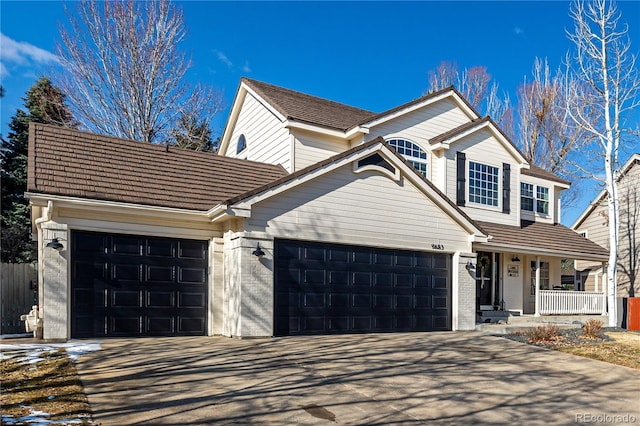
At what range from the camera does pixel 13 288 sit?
1315 cm

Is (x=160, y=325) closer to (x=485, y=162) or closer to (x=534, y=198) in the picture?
(x=485, y=162)

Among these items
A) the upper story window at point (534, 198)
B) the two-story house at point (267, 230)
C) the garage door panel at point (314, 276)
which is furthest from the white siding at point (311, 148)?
the upper story window at point (534, 198)

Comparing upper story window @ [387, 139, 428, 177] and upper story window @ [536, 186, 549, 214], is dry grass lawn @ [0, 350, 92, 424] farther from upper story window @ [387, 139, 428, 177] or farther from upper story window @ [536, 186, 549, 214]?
upper story window @ [536, 186, 549, 214]

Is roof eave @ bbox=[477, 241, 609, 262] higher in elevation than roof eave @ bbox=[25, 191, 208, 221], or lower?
lower

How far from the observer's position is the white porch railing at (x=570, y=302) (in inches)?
729

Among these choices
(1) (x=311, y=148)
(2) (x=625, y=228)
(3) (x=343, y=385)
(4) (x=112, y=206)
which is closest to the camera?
(3) (x=343, y=385)

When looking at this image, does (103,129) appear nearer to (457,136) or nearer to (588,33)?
(457,136)

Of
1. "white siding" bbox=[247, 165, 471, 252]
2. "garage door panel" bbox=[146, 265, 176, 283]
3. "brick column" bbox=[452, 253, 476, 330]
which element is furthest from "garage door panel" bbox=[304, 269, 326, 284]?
"brick column" bbox=[452, 253, 476, 330]

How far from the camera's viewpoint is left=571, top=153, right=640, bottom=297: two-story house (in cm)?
2444

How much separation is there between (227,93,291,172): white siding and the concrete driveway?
6.86 meters

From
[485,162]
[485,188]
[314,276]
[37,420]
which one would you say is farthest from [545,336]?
[37,420]

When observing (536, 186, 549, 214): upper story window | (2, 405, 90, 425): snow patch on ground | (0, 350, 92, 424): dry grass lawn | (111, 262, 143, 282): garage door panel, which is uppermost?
(536, 186, 549, 214): upper story window

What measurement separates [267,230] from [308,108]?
254 inches

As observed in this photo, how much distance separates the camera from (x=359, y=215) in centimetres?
1313
